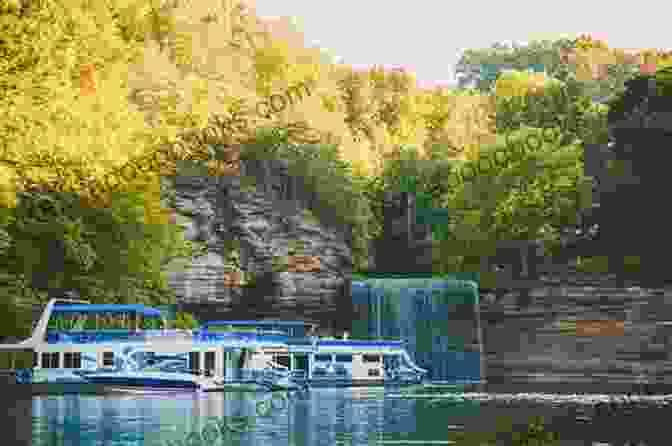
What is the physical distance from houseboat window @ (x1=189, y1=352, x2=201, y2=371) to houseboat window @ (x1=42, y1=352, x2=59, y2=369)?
257 inches

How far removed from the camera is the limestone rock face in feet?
266

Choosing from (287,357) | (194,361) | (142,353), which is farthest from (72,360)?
(287,357)

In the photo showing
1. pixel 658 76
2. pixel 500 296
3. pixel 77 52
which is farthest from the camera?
pixel 658 76

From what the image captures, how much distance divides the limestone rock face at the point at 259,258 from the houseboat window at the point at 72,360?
15.4 metres

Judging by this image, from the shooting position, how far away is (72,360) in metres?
64.4

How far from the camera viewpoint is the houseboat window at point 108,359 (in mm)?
64312

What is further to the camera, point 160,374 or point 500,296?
point 500,296

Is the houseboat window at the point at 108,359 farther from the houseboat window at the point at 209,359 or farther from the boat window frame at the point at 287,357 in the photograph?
the boat window frame at the point at 287,357

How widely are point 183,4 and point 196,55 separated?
4731mm

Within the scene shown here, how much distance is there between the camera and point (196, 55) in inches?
3875

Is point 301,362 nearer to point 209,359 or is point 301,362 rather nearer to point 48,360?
point 209,359

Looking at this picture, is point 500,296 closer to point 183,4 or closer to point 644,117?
point 644,117

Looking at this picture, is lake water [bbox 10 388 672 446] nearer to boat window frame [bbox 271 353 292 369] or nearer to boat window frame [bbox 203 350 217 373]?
boat window frame [bbox 203 350 217 373]

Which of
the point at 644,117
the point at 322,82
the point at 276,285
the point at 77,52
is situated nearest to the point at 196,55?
the point at 322,82
